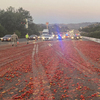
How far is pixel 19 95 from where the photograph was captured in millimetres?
4914

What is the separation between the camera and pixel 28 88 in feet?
18.3

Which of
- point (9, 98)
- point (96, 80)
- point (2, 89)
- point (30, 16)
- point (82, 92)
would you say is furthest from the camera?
point (30, 16)

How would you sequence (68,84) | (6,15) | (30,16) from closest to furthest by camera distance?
(68,84) → (6,15) → (30,16)

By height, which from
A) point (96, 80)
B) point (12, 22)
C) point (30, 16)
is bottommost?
point (96, 80)

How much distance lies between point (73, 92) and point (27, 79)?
243cm

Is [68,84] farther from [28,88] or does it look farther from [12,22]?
[12,22]

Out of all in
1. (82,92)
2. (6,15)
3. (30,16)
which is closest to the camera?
(82,92)

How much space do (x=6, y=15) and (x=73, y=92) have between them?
67.7m

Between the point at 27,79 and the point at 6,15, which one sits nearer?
the point at 27,79

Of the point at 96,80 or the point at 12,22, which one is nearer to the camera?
the point at 96,80

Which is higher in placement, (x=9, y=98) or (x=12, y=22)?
(x=12, y=22)

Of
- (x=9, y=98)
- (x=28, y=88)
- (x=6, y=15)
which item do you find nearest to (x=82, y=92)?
(x=28, y=88)

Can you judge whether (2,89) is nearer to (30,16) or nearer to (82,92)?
(82,92)

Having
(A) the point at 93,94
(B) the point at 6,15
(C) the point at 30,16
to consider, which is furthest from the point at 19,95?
(C) the point at 30,16
